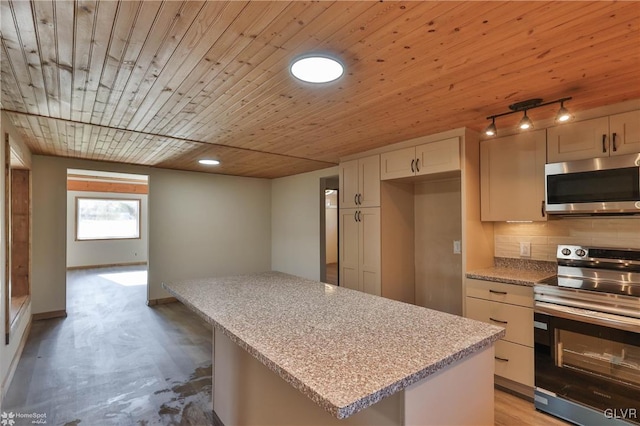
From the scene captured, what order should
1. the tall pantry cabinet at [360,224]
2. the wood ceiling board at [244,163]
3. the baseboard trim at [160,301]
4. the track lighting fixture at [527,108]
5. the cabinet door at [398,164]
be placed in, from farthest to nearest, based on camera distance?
the baseboard trim at [160,301] < the wood ceiling board at [244,163] < the tall pantry cabinet at [360,224] < the cabinet door at [398,164] < the track lighting fixture at [527,108]

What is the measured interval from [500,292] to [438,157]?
1.26m

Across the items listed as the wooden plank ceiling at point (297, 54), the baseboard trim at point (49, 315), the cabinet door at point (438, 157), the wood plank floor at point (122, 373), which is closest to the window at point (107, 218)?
the wood plank floor at point (122, 373)

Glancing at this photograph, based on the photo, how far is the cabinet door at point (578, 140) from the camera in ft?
7.43

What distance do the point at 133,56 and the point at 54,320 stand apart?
4.26 meters

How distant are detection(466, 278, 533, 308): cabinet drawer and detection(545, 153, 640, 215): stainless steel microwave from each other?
657mm

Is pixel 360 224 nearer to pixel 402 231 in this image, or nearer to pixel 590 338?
pixel 402 231

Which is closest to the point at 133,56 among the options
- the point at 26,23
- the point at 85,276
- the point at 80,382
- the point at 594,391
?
the point at 26,23

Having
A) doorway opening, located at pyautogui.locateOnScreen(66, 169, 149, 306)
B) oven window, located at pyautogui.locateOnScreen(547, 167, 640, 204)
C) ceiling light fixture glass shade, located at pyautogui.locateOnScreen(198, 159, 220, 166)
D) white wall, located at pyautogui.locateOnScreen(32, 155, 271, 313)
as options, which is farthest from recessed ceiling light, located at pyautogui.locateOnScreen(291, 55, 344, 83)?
doorway opening, located at pyautogui.locateOnScreen(66, 169, 149, 306)

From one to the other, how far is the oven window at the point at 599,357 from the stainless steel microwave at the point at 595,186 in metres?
0.88

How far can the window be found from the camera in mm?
8523

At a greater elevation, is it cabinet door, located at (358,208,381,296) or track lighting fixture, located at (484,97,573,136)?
track lighting fixture, located at (484,97,573,136)

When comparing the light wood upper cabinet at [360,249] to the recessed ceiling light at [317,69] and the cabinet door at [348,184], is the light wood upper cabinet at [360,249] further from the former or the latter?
the recessed ceiling light at [317,69]

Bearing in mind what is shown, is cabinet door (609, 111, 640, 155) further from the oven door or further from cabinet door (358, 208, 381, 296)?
cabinet door (358, 208, 381, 296)

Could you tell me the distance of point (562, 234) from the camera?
2.67 meters
